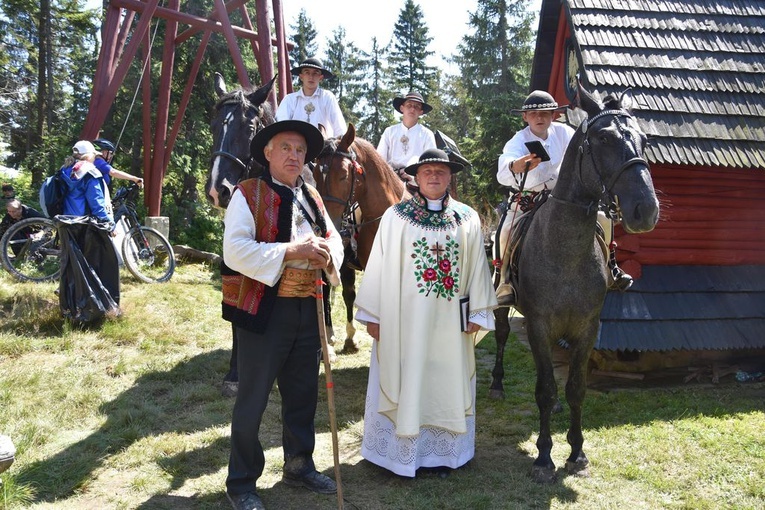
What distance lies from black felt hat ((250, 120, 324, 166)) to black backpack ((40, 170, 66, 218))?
4285 mm

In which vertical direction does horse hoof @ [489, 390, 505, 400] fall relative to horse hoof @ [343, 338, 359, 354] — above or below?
below

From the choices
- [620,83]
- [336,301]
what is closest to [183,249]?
[336,301]

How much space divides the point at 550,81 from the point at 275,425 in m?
7.32

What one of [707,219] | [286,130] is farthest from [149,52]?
[707,219]

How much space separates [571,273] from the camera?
13.2ft

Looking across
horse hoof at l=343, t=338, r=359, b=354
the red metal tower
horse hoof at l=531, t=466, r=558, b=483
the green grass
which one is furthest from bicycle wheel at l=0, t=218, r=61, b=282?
horse hoof at l=531, t=466, r=558, b=483

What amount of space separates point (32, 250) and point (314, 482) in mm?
6076

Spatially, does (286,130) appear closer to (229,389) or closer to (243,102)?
(243,102)

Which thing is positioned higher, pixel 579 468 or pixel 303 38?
pixel 303 38

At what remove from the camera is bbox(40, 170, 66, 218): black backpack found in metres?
6.61

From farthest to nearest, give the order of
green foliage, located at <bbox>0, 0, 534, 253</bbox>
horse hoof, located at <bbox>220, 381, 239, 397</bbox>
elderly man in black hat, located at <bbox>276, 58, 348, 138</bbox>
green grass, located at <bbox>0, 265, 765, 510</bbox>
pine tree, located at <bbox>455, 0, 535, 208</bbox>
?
pine tree, located at <bbox>455, 0, 535, 208</bbox>
green foliage, located at <bbox>0, 0, 534, 253</bbox>
elderly man in black hat, located at <bbox>276, 58, 348, 138</bbox>
horse hoof, located at <bbox>220, 381, 239, 397</bbox>
green grass, located at <bbox>0, 265, 765, 510</bbox>

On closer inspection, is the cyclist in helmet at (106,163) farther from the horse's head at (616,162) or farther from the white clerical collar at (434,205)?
the horse's head at (616,162)

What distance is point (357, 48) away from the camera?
3697 cm

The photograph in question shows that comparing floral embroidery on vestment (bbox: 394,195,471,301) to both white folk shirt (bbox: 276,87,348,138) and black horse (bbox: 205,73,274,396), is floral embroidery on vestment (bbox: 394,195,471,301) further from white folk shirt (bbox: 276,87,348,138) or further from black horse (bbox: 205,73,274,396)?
white folk shirt (bbox: 276,87,348,138)
